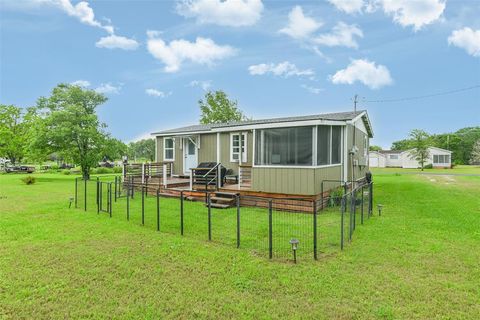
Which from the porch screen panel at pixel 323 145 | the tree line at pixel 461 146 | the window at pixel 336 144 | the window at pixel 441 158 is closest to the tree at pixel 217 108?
the window at pixel 336 144

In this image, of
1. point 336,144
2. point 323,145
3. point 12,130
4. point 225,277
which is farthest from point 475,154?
point 12,130

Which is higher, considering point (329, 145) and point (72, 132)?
point (72, 132)

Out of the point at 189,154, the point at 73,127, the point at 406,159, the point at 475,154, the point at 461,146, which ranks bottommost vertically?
the point at 406,159

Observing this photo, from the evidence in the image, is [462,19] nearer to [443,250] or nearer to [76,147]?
[443,250]

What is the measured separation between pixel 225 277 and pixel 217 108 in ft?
106

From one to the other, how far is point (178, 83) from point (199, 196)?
1490 centimetres

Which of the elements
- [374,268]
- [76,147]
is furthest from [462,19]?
[76,147]

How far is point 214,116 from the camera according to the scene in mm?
35000

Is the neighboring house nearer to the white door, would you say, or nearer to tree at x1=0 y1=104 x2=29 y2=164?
the white door

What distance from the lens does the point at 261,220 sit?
7637 mm

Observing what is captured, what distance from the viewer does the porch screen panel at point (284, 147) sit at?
8.99 m

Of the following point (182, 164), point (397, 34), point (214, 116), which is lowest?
point (182, 164)

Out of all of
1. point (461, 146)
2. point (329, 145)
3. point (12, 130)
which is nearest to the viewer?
point (329, 145)

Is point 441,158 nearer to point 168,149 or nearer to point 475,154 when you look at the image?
point 475,154
